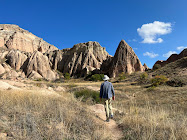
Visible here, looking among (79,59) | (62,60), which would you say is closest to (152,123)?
(79,59)

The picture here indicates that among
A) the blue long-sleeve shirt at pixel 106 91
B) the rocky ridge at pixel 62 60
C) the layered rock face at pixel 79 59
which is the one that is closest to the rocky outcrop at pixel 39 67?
the rocky ridge at pixel 62 60

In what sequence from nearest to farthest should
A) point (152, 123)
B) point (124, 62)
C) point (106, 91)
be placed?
point (152, 123)
point (106, 91)
point (124, 62)

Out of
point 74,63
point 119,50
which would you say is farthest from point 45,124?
point 74,63

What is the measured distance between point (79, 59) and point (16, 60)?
104ft

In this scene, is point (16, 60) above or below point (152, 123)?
above

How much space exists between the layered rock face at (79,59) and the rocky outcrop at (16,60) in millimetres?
16575

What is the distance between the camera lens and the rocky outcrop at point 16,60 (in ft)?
173

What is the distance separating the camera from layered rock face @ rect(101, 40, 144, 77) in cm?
5017

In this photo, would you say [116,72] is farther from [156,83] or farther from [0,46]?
[0,46]

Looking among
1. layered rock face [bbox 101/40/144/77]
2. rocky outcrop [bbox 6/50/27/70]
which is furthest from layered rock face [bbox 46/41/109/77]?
rocky outcrop [bbox 6/50/27/70]

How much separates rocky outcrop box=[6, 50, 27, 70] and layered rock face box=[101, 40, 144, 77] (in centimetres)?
4398

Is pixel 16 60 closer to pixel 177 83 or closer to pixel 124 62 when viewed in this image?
pixel 124 62

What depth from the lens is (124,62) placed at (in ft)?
167

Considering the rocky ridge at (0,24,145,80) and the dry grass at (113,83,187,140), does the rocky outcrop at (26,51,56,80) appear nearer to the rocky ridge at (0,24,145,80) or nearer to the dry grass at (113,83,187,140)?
the rocky ridge at (0,24,145,80)
